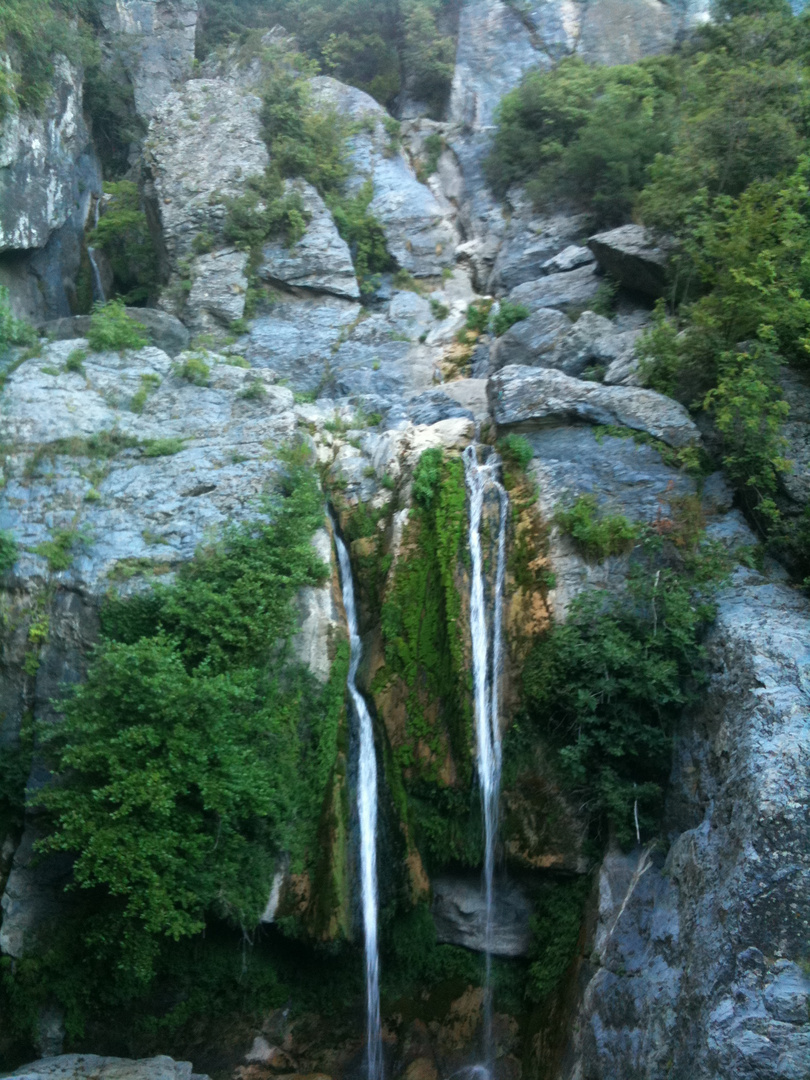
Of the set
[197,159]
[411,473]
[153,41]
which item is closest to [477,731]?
[411,473]

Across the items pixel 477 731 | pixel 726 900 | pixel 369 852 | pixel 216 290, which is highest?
pixel 216 290

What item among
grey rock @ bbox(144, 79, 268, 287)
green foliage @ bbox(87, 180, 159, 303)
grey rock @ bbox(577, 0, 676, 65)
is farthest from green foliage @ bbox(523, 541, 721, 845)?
grey rock @ bbox(577, 0, 676, 65)

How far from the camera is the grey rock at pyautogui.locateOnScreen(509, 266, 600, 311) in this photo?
15.9m

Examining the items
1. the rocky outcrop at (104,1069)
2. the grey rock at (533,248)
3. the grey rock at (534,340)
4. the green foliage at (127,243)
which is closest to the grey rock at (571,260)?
the grey rock at (533,248)

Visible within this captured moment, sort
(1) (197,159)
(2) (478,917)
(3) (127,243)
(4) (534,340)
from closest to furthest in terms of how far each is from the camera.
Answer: (2) (478,917) → (4) (534,340) → (1) (197,159) → (3) (127,243)

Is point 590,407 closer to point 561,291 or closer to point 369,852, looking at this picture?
point 561,291

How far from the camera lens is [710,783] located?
827 centimetres

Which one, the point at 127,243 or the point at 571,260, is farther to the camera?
the point at 127,243

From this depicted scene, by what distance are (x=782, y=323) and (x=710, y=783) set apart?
6243mm

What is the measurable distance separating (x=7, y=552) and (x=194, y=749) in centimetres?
384

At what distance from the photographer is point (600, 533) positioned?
10.4 meters

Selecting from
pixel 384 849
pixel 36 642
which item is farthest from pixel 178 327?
pixel 384 849

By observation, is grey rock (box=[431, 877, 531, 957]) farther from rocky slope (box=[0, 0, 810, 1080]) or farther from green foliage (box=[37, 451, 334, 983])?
green foliage (box=[37, 451, 334, 983])

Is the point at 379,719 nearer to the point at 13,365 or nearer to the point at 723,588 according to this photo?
the point at 723,588
